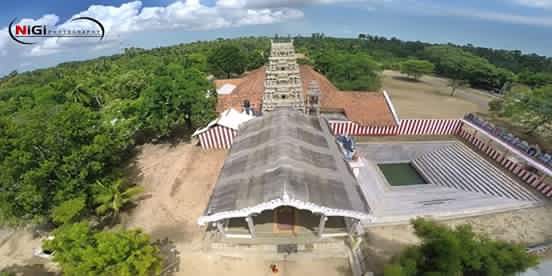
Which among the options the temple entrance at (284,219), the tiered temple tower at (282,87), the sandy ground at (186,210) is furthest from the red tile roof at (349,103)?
the temple entrance at (284,219)

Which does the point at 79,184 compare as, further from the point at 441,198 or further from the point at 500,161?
the point at 500,161

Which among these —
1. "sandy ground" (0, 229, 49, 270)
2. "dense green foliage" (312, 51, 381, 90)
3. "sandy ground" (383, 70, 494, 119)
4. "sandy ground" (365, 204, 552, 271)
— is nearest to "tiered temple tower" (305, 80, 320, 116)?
"sandy ground" (365, 204, 552, 271)

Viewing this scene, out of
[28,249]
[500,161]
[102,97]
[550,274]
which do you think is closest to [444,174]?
[500,161]

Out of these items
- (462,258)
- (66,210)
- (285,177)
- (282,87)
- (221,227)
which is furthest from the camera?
A: (282,87)

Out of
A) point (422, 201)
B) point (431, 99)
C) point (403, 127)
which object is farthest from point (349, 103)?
point (431, 99)

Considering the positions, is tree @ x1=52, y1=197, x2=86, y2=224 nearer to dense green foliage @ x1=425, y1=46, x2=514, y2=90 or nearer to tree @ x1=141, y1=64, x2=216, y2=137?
tree @ x1=141, y1=64, x2=216, y2=137

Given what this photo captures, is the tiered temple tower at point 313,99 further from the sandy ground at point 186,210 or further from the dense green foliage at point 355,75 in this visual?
the dense green foliage at point 355,75

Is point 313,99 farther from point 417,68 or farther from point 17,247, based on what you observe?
point 417,68
